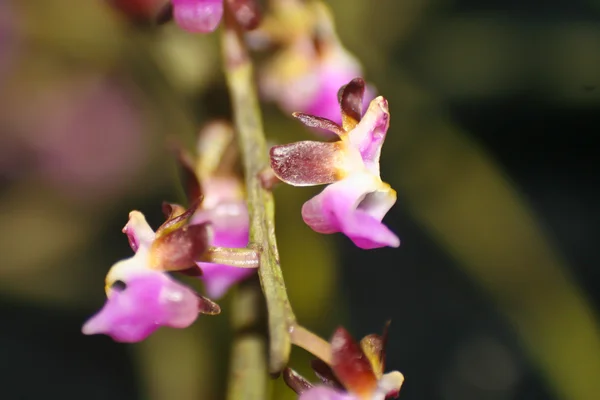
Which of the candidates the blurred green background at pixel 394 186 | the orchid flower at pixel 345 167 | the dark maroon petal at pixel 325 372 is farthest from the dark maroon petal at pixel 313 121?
the blurred green background at pixel 394 186

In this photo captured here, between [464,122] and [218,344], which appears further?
[464,122]

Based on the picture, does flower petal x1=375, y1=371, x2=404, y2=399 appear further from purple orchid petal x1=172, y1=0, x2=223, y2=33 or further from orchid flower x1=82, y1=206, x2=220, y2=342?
purple orchid petal x1=172, y1=0, x2=223, y2=33

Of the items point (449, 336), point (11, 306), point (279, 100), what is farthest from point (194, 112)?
point (449, 336)

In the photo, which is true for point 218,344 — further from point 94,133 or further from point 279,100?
point 94,133

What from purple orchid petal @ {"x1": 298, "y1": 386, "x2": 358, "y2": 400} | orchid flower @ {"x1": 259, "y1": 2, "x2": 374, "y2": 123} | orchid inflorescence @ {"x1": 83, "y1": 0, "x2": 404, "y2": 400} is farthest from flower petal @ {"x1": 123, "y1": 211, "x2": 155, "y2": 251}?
orchid flower @ {"x1": 259, "y1": 2, "x2": 374, "y2": 123}

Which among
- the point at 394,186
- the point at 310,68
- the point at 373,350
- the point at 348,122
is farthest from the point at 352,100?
the point at 394,186

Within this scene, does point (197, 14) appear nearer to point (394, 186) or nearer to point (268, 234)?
point (268, 234)
